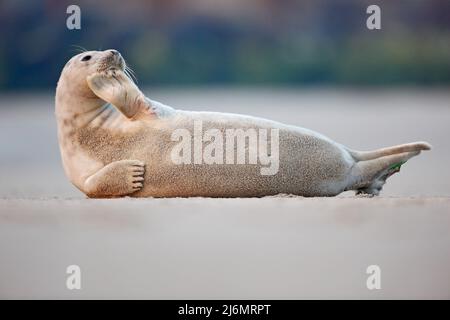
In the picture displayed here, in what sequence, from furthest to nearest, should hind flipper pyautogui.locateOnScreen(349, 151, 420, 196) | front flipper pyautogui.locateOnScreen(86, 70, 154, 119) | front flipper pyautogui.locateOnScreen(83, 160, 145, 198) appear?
hind flipper pyautogui.locateOnScreen(349, 151, 420, 196) → front flipper pyautogui.locateOnScreen(86, 70, 154, 119) → front flipper pyautogui.locateOnScreen(83, 160, 145, 198)

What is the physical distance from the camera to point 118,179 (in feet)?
20.8

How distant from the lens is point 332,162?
6.54 meters

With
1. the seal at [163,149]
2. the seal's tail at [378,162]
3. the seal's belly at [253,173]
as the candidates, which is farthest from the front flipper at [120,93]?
the seal's tail at [378,162]

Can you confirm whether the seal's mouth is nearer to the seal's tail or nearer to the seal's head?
the seal's head

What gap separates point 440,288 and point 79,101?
2.72 meters

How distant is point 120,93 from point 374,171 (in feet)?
5.60

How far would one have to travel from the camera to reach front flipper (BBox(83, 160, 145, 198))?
6.32 meters

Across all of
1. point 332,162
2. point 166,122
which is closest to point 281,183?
point 332,162

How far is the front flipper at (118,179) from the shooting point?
6.32m

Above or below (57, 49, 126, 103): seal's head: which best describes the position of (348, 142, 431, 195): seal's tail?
below

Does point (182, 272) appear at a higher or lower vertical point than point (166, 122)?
lower

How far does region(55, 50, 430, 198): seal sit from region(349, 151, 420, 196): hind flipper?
11 cm

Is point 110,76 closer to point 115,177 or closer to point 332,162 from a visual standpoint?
point 115,177

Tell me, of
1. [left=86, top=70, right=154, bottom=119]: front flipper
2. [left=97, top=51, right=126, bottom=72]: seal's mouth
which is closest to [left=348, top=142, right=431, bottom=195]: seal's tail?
[left=86, top=70, right=154, bottom=119]: front flipper
